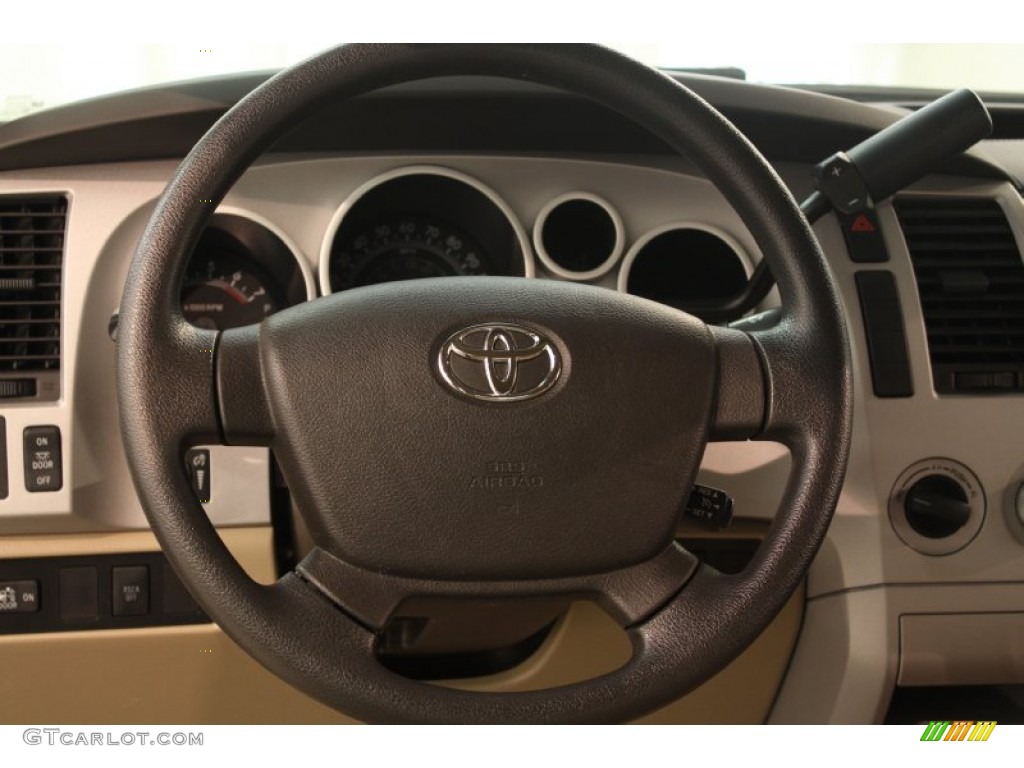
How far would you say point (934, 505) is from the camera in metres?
0.94

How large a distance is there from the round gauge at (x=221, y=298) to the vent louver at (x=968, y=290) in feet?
2.30

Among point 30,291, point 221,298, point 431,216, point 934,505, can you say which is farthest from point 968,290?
point 30,291

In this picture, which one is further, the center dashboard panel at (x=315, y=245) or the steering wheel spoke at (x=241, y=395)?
the center dashboard panel at (x=315, y=245)

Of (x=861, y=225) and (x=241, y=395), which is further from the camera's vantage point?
(x=861, y=225)

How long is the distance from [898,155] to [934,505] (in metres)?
0.34

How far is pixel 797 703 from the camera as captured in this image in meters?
1.00

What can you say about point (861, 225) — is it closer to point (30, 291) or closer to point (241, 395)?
point (241, 395)

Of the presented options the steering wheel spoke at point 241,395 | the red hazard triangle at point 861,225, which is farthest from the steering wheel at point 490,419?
the red hazard triangle at point 861,225

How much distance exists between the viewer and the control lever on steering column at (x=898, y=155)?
90cm

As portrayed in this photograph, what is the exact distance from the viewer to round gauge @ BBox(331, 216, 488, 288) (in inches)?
41.5

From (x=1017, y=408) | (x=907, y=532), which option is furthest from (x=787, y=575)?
(x=1017, y=408)
